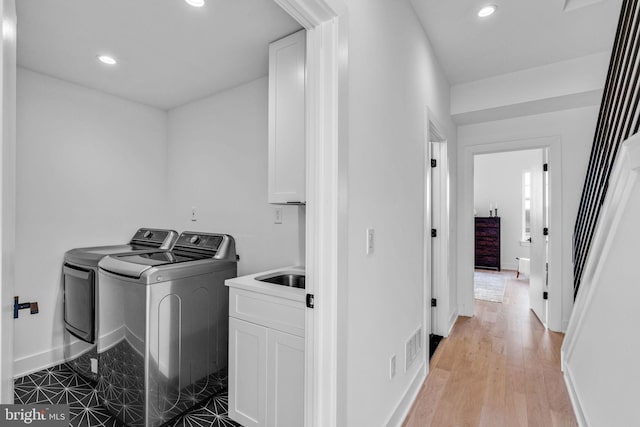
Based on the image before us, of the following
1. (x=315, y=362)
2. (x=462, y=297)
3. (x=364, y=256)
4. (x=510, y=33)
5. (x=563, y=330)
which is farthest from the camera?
(x=462, y=297)

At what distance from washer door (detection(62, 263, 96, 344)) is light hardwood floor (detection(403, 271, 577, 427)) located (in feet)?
7.48

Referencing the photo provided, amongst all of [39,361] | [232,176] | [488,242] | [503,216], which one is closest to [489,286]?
[488,242]

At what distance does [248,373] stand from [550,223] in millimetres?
3439

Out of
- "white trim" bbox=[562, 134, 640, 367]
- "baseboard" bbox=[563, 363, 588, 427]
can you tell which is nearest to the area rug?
"baseboard" bbox=[563, 363, 588, 427]

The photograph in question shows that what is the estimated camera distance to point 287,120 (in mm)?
1931

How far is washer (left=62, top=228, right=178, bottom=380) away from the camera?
87.6 inches

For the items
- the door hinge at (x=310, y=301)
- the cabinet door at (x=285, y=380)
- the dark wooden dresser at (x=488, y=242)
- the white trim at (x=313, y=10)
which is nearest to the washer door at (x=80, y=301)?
the cabinet door at (x=285, y=380)

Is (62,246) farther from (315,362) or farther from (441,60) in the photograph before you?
(441,60)

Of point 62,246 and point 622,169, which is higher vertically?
point 622,169

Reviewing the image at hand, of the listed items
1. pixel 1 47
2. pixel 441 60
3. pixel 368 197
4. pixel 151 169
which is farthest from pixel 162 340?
pixel 441 60

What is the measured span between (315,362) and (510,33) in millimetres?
2795

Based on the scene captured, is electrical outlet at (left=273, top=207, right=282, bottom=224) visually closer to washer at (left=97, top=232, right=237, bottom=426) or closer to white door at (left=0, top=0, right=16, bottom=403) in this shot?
washer at (left=97, top=232, right=237, bottom=426)

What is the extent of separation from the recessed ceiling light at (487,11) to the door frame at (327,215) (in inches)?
58.7

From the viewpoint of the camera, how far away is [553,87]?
2918mm
